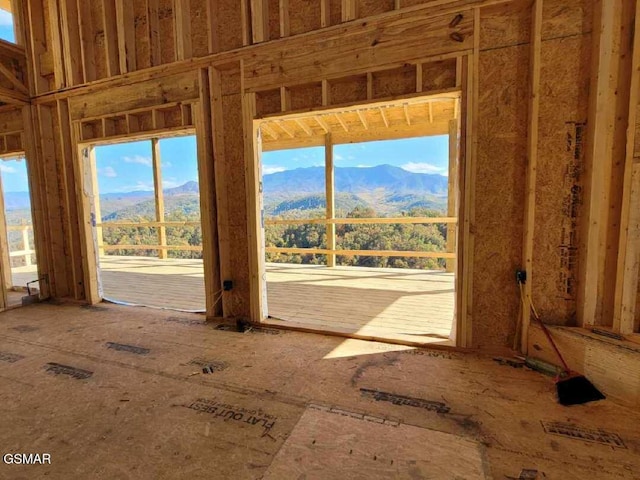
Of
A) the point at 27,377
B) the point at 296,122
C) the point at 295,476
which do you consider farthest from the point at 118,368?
the point at 296,122

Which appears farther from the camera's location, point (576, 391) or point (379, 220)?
point (379, 220)

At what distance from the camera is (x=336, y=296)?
5086mm

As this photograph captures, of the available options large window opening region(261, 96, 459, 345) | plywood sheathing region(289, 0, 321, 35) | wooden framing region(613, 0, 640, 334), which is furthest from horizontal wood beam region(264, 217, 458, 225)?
plywood sheathing region(289, 0, 321, 35)

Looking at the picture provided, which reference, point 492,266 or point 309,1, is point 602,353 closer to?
point 492,266

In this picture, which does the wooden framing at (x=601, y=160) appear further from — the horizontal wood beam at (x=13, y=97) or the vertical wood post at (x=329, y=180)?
the horizontal wood beam at (x=13, y=97)

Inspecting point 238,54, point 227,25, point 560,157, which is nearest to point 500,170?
point 560,157

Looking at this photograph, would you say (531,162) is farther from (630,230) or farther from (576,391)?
(576,391)

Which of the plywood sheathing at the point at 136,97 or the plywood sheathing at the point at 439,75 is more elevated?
the plywood sheathing at the point at 136,97

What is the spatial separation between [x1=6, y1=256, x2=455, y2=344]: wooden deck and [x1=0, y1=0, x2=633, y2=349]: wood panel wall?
84cm

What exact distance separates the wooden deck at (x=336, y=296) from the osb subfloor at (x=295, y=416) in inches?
24.8

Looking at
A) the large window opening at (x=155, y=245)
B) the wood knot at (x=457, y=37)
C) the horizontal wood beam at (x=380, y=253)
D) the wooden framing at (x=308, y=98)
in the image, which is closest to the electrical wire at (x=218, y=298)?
the wooden framing at (x=308, y=98)

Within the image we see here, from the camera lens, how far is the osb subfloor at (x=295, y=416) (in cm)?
163

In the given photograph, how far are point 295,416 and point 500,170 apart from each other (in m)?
2.72

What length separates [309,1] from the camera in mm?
3193
